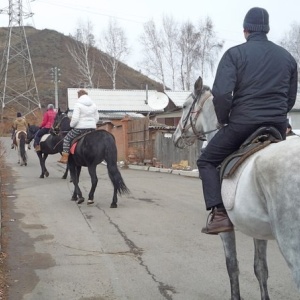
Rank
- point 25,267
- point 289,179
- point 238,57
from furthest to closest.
→ point 25,267 → point 238,57 → point 289,179

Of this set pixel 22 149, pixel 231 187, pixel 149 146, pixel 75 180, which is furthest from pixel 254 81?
pixel 22 149

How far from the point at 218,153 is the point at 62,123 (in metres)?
9.83

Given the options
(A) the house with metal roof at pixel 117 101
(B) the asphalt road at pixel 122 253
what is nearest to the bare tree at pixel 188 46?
(A) the house with metal roof at pixel 117 101

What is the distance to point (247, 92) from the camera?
4094mm

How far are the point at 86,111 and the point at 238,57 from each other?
7.06 meters

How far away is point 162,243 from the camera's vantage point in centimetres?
728

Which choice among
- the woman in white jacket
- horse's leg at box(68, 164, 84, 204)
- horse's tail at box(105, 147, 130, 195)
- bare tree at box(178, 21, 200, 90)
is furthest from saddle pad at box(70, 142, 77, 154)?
bare tree at box(178, 21, 200, 90)

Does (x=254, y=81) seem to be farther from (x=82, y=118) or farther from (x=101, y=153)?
(x=82, y=118)

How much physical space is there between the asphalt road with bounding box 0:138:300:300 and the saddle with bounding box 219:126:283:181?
5.53 feet

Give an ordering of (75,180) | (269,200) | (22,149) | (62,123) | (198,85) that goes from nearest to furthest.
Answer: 1. (269,200)
2. (198,85)
3. (75,180)
4. (62,123)
5. (22,149)

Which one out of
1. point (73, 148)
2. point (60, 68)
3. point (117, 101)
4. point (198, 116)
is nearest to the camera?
point (198, 116)

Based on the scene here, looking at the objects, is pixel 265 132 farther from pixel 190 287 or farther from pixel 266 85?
pixel 190 287

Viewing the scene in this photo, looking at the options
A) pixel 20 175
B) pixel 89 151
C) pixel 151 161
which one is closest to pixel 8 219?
pixel 89 151

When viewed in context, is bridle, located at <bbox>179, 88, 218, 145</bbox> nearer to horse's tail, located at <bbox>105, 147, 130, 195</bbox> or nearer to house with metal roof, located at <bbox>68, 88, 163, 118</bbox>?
horse's tail, located at <bbox>105, 147, 130, 195</bbox>
